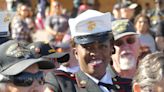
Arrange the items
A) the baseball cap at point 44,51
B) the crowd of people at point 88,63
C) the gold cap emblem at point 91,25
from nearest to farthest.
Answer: the crowd of people at point 88,63, the gold cap emblem at point 91,25, the baseball cap at point 44,51

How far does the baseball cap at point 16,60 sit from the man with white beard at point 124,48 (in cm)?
170

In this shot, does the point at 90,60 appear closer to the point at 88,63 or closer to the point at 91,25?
the point at 88,63

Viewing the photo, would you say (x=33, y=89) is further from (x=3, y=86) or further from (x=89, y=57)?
(x=89, y=57)

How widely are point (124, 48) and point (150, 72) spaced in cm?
213

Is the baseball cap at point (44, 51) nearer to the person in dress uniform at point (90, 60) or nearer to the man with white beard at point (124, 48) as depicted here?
the man with white beard at point (124, 48)

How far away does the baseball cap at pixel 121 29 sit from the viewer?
5438 millimetres

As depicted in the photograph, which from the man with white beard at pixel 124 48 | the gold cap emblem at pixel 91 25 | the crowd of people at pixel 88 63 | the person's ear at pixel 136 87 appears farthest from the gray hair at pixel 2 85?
the man with white beard at pixel 124 48

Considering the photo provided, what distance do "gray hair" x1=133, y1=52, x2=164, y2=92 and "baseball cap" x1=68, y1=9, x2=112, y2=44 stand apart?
1011mm

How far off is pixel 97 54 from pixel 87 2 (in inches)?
418

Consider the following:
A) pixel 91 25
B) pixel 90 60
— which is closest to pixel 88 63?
pixel 90 60

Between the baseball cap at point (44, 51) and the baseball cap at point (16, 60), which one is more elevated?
the baseball cap at point (16, 60)

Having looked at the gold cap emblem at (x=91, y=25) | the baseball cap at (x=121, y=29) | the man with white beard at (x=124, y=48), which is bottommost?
the man with white beard at (x=124, y=48)

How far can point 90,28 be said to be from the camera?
14.9 feet

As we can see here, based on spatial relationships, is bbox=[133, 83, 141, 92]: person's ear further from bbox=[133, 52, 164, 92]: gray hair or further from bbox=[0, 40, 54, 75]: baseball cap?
bbox=[0, 40, 54, 75]: baseball cap
